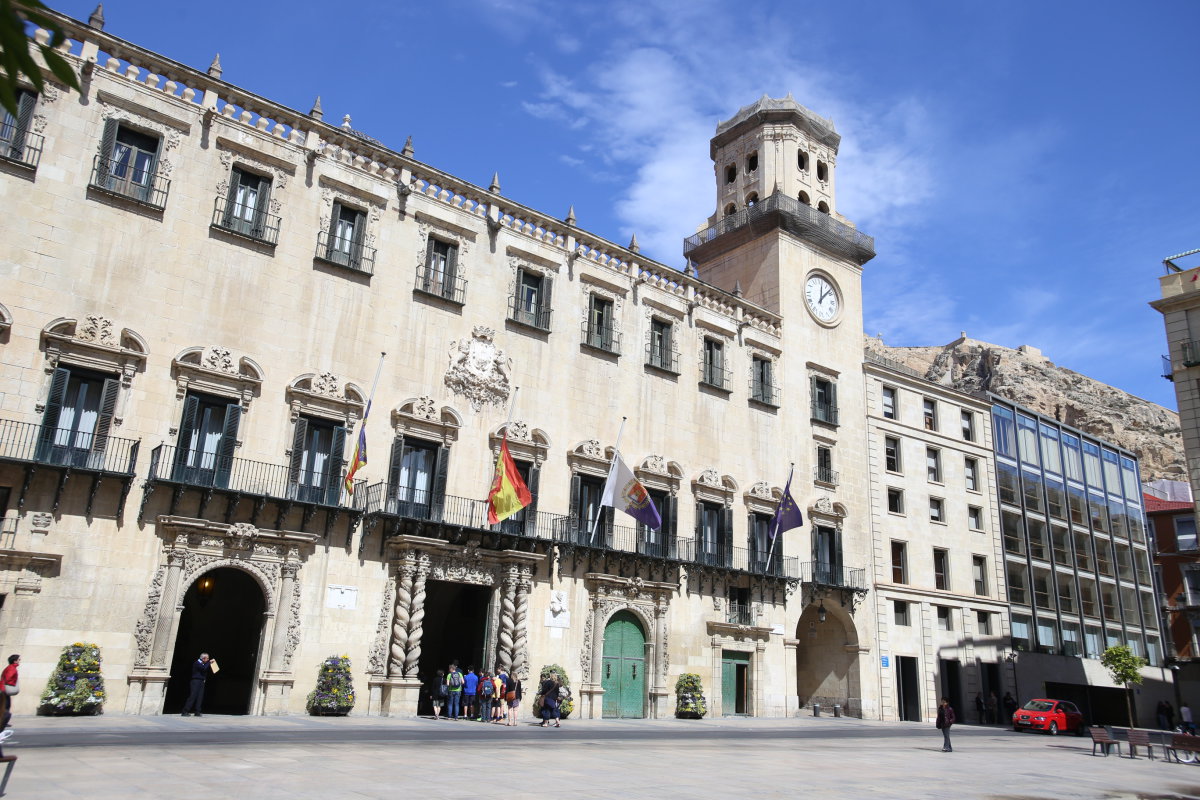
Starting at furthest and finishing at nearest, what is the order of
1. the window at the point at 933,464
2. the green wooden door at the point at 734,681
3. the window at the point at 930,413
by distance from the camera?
the window at the point at 930,413 → the window at the point at 933,464 → the green wooden door at the point at 734,681

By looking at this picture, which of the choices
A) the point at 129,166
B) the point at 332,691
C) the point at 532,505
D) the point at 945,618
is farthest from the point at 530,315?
the point at 945,618

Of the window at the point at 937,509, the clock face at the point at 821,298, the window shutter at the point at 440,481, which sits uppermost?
the clock face at the point at 821,298

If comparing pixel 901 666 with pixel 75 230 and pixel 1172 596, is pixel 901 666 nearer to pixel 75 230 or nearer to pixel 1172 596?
pixel 1172 596

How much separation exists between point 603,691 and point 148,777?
837 inches

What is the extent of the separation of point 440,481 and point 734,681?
1535 cm

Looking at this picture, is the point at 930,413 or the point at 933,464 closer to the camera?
the point at 933,464

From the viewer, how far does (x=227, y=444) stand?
83.0 feet

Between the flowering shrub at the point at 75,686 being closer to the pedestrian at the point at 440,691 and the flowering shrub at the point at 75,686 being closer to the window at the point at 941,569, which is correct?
the pedestrian at the point at 440,691

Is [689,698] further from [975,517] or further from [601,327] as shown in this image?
[975,517]

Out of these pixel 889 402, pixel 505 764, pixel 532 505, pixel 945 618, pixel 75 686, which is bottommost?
pixel 505 764

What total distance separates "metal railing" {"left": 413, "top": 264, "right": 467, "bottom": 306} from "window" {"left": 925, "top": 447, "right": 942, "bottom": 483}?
1079 inches

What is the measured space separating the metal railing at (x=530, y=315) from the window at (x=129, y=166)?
38.8ft

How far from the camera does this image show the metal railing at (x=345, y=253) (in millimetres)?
28594

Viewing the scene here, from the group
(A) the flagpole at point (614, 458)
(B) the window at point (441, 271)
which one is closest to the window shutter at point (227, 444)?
(B) the window at point (441, 271)
